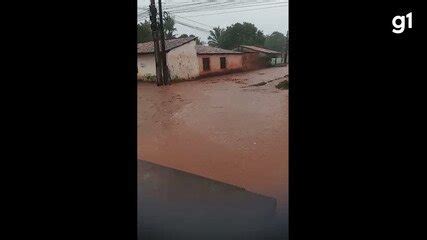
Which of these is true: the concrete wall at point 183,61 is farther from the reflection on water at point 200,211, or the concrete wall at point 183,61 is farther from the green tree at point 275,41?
the green tree at point 275,41

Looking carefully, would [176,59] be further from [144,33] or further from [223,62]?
[223,62]

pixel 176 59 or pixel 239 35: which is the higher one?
pixel 239 35

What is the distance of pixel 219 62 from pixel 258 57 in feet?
11.4

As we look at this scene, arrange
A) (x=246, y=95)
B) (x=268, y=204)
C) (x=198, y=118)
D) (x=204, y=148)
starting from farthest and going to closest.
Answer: (x=246, y=95), (x=198, y=118), (x=204, y=148), (x=268, y=204)

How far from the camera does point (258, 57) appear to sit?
13.8 meters

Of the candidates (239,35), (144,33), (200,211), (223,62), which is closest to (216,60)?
(223,62)

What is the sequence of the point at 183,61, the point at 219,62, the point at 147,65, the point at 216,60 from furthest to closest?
the point at 219,62
the point at 216,60
the point at 183,61
the point at 147,65

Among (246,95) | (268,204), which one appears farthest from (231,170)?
(246,95)
